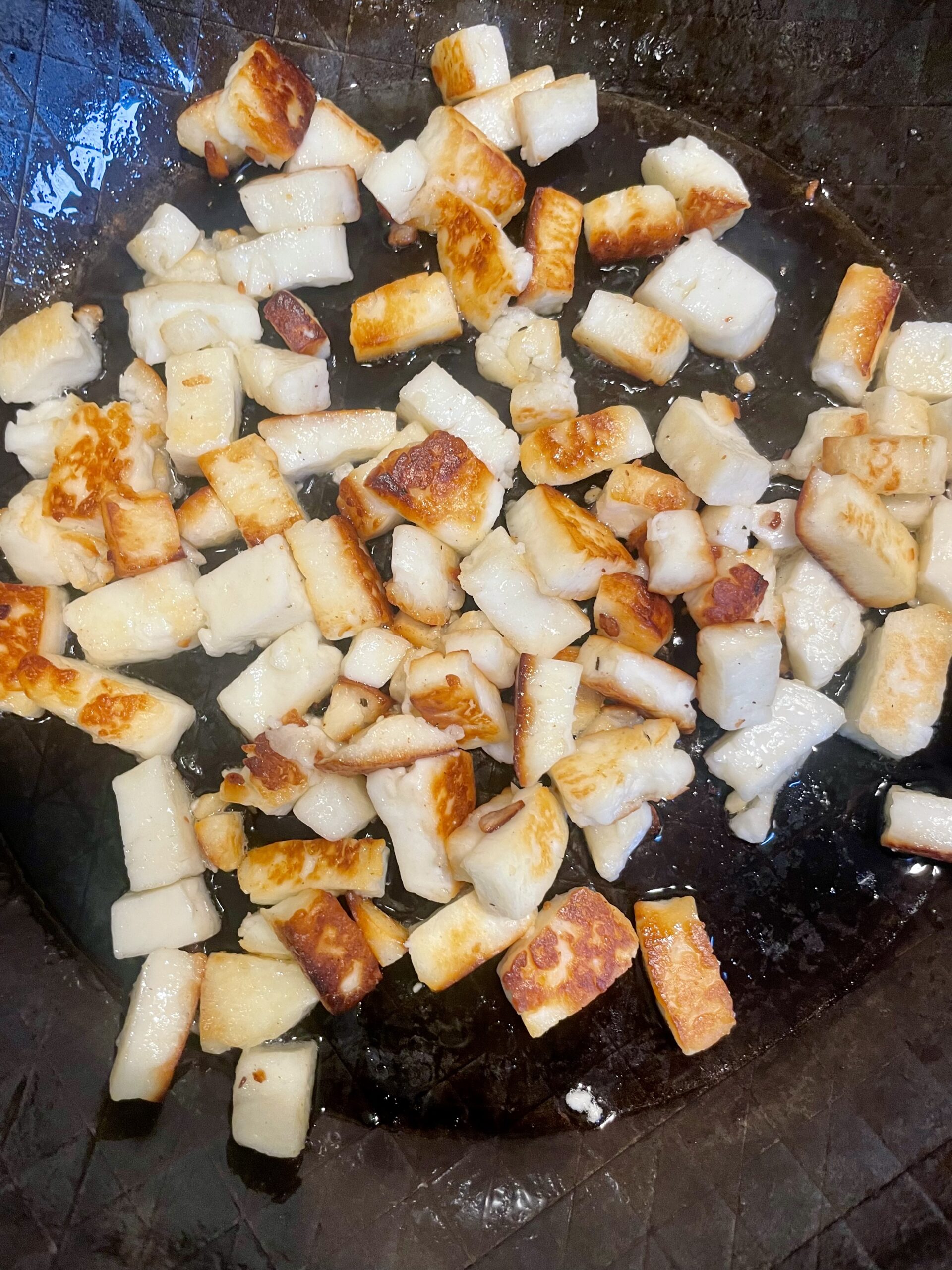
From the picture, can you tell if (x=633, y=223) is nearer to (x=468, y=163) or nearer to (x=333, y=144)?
(x=468, y=163)

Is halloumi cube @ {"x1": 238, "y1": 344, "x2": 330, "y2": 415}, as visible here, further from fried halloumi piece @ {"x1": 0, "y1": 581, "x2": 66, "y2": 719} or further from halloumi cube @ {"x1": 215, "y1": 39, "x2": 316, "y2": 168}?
fried halloumi piece @ {"x1": 0, "y1": 581, "x2": 66, "y2": 719}

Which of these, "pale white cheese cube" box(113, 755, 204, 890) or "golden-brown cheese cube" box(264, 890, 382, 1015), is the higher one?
"pale white cheese cube" box(113, 755, 204, 890)

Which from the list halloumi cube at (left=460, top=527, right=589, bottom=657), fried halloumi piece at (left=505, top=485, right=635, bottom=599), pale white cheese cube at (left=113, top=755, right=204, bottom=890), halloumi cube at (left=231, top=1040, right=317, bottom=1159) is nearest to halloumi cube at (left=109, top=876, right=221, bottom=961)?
pale white cheese cube at (left=113, top=755, right=204, bottom=890)

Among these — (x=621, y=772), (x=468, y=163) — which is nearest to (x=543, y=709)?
(x=621, y=772)

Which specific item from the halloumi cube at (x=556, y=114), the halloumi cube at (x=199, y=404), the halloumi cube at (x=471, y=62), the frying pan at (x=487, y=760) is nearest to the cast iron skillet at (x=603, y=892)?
the frying pan at (x=487, y=760)

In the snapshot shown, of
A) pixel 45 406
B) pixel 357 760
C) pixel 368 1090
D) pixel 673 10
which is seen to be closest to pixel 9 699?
pixel 45 406

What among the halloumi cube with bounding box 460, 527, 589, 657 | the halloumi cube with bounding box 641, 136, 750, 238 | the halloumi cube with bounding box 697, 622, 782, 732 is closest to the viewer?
the halloumi cube with bounding box 697, 622, 782, 732

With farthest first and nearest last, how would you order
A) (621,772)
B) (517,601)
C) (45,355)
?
(45,355), (517,601), (621,772)

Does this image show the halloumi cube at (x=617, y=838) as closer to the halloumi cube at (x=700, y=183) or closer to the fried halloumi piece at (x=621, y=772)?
the fried halloumi piece at (x=621, y=772)
